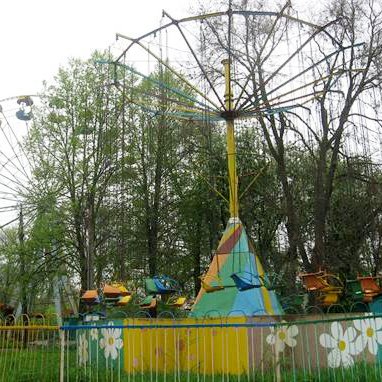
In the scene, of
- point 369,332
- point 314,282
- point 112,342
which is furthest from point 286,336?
point 112,342

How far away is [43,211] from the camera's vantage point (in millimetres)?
20531

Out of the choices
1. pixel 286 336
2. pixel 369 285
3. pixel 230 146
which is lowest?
pixel 286 336

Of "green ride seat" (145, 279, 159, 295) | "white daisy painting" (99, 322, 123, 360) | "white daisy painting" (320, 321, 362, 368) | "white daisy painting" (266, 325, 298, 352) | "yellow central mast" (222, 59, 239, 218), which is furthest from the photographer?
"yellow central mast" (222, 59, 239, 218)

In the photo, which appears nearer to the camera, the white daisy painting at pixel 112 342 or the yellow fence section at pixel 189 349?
the yellow fence section at pixel 189 349

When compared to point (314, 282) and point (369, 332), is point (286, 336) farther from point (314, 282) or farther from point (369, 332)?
point (314, 282)

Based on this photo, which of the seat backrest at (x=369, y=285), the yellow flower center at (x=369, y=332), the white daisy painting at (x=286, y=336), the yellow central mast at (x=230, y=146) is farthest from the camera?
the yellow central mast at (x=230, y=146)

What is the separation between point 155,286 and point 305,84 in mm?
5428

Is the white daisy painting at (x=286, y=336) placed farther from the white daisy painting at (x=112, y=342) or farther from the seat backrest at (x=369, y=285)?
the white daisy painting at (x=112, y=342)

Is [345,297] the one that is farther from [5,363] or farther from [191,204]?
[191,204]

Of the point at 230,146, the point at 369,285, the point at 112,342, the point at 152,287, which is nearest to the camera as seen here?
the point at 369,285

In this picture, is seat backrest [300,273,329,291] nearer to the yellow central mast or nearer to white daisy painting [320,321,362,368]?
white daisy painting [320,321,362,368]

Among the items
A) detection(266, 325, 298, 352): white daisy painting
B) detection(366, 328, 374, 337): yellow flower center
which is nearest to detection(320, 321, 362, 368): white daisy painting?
detection(366, 328, 374, 337): yellow flower center

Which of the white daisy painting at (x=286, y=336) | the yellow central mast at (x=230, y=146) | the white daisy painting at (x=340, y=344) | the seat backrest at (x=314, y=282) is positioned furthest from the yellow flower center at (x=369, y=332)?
the yellow central mast at (x=230, y=146)

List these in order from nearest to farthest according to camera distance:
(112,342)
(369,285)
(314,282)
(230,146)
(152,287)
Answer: (314,282), (369,285), (112,342), (152,287), (230,146)
